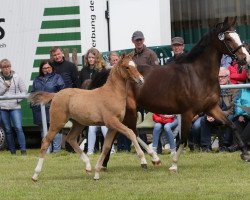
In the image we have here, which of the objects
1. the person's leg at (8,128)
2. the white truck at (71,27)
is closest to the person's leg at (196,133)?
the white truck at (71,27)

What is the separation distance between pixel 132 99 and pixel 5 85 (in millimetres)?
5005

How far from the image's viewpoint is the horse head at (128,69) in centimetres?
1294

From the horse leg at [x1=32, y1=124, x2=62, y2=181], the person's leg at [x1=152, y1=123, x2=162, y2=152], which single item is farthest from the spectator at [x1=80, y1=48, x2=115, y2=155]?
the horse leg at [x1=32, y1=124, x2=62, y2=181]

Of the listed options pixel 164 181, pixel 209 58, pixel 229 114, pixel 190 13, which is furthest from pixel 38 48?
pixel 164 181

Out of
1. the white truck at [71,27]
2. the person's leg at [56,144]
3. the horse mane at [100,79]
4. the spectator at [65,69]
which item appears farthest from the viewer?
the white truck at [71,27]

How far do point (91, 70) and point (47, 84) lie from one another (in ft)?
3.28

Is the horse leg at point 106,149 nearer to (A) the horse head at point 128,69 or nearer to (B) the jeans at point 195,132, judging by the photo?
(A) the horse head at point 128,69

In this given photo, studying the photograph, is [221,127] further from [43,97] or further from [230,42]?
[43,97]

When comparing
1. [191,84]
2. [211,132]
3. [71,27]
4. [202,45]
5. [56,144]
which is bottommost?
[56,144]

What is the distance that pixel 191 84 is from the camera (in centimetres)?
1400

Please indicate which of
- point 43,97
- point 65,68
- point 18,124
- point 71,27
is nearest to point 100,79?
point 43,97

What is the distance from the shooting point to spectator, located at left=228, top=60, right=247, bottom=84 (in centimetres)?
1688

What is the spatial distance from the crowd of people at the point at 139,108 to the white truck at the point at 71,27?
1020 millimetres

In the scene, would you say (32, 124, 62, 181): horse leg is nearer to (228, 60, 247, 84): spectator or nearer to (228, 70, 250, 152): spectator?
(228, 70, 250, 152): spectator
